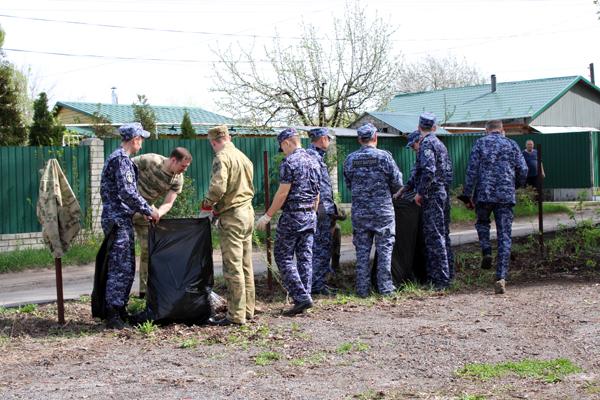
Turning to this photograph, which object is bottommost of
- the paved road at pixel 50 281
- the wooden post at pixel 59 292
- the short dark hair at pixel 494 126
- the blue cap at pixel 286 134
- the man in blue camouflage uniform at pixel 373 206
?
the paved road at pixel 50 281

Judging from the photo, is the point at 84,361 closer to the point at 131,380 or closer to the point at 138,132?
the point at 131,380

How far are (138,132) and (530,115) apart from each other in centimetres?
2901

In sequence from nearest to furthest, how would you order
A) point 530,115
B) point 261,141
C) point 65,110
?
point 261,141, point 530,115, point 65,110

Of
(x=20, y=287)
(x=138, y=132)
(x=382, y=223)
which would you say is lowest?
(x=20, y=287)

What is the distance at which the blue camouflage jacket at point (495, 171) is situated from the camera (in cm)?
906

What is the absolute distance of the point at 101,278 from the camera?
7211mm

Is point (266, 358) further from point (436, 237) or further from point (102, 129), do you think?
point (102, 129)

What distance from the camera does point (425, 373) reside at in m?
5.39

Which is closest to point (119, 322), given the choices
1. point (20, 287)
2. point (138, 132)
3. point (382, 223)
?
point (138, 132)

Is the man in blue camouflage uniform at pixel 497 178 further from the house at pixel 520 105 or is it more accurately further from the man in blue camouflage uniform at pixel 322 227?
the house at pixel 520 105

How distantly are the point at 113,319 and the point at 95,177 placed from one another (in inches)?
326

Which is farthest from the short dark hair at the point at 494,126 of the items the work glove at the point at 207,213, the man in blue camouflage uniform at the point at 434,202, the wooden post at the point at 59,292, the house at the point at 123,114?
the house at the point at 123,114

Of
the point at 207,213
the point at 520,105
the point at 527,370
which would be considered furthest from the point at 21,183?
the point at 520,105

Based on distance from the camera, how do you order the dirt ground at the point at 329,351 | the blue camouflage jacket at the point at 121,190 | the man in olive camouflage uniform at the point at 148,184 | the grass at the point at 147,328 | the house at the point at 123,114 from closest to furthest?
the dirt ground at the point at 329,351, the grass at the point at 147,328, the blue camouflage jacket at the point at 121,190, the man in olive camouflage uniform at the point at 148,184, the house at the point at 123,114
